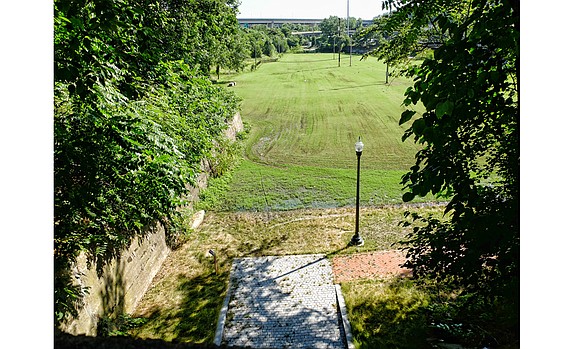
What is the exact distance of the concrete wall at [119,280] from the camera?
610 centimetres

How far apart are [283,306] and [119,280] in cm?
323

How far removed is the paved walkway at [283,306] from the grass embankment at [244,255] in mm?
259

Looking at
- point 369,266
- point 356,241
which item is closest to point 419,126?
point 369,266

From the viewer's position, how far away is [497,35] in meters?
2.87

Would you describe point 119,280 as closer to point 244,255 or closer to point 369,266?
point 244,255

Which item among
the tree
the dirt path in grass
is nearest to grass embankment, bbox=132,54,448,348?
the dirt path in grass

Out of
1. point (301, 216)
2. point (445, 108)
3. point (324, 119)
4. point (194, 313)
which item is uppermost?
point (324, 119)

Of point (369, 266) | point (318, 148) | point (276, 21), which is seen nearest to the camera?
point (369, 266)

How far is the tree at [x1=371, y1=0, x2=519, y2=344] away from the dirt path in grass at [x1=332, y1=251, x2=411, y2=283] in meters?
3.35

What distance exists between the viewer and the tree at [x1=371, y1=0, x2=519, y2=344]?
2914 mm

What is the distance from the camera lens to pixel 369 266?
9367mm

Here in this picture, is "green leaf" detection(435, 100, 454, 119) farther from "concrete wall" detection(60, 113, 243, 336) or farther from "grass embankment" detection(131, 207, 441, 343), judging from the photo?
"concrete wall" detection(60, 113, 243, 336)

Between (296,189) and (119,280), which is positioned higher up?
(296,189)

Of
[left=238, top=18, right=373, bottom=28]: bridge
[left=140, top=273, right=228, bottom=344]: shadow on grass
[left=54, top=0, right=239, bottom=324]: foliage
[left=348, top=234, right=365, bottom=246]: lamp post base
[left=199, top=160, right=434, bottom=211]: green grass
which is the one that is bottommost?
[left=140, top=273, right=228, bottom=344]: shadow on grass
